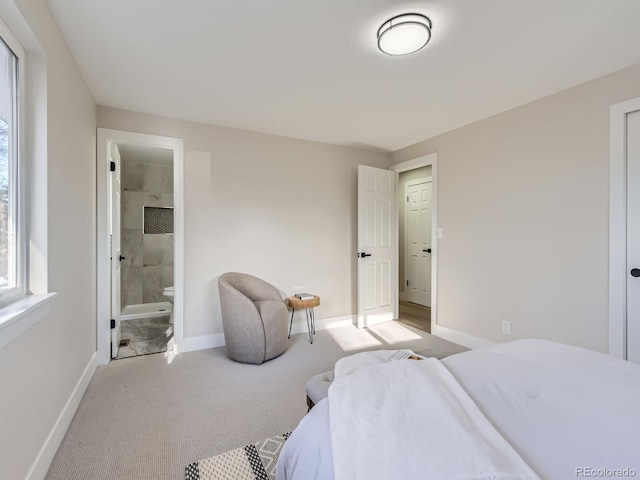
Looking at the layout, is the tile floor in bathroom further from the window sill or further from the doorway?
the doorway

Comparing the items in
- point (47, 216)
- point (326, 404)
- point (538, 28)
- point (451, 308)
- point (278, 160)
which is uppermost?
point (538, 28)

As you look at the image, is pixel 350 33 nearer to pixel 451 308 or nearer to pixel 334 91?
pixel 334 91

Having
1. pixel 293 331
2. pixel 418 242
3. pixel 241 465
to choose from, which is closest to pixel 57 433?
pixel 241 465

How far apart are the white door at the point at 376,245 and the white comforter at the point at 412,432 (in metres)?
2.86

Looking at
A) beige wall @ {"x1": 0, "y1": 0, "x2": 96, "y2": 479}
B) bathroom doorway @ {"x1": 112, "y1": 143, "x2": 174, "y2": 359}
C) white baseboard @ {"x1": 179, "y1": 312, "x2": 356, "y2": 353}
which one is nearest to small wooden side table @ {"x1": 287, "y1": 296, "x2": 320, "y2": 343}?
white baseboard @ {"x1": 179, "y1": 312, "x2": 356, "y2": 353}

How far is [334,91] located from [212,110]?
1.19 m

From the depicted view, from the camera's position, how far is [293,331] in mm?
3697

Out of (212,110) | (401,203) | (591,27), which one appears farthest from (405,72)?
(401,203)

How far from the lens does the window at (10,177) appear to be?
1.34 meters

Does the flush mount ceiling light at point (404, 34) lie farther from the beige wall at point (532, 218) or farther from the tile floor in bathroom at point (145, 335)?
the tile floor in bathroom at point (145, 335)

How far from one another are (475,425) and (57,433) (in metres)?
2.12

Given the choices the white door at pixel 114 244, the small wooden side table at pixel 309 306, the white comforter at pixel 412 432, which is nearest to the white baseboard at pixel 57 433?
the white door at pixel 114 244

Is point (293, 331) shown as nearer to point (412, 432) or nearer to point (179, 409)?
point (179, 409)

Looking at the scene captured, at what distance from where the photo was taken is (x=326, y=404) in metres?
1.00
